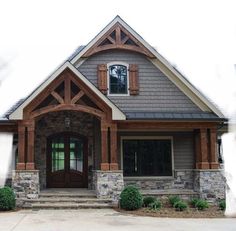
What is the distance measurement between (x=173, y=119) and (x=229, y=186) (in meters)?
3.14

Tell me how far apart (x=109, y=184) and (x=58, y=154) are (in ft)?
11.0

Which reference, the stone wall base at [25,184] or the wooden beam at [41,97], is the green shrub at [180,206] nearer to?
the stone wall base at [25,184]

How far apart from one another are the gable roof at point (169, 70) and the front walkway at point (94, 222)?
5755 millimetres

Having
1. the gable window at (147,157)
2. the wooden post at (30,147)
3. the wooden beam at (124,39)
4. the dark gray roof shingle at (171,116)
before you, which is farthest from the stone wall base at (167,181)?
the wooden beam at (124,39)

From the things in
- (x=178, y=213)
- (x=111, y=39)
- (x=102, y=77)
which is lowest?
(x=178, y=213)

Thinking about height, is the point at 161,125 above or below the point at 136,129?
above

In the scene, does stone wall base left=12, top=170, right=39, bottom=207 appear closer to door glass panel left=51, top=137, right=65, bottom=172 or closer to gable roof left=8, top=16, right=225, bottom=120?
door glass panel left=51, top=137, right=65, bottom=172

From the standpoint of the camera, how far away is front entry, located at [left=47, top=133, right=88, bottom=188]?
16.9m

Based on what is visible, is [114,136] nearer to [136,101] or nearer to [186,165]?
[136,101]

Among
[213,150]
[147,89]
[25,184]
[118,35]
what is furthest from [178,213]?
[118,35]

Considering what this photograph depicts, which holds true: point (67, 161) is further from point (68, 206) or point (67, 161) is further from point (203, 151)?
point (203, 151)

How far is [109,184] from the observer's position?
1462cm

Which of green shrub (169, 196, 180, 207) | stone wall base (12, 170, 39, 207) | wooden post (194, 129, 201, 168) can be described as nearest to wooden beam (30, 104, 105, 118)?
stone wall base (12, 170, 39, 207)

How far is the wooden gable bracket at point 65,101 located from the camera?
14.7m
